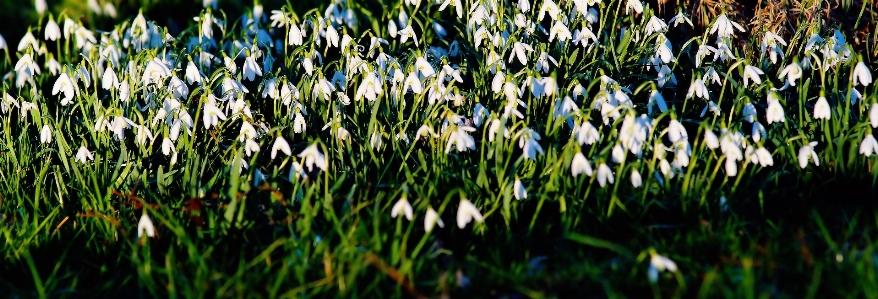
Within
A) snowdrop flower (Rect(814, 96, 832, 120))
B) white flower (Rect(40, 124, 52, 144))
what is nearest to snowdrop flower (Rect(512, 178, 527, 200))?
snowdrop flower (Rect(814, 96, 832, 120))

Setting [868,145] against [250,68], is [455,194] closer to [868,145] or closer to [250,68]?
[250,68]

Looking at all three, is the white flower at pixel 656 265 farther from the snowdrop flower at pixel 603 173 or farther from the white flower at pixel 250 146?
the white flower at pixel 250 146

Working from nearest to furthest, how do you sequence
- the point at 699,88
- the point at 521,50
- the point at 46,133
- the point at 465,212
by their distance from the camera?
1. the point at 465,212
2. the point at 699,88
3. the point at 46,133
4. the point at 521,50

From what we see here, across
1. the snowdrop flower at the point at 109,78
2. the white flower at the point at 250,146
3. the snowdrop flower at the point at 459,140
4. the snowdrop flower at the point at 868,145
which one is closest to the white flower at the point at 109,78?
the snowdrop flower at the point at 109,78

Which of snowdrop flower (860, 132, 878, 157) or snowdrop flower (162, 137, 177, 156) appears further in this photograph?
snowdrop flower (162, 137, 177, 156)

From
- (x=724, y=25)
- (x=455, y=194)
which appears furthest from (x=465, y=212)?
(x=724, y=25)

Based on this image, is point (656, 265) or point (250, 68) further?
point (250, 68)

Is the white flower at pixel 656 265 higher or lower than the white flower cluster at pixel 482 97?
lower

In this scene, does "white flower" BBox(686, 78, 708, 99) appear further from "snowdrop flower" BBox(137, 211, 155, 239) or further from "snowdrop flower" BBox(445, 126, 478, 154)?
"snowdrop flower" BBox(137, 211, 155, 239)
